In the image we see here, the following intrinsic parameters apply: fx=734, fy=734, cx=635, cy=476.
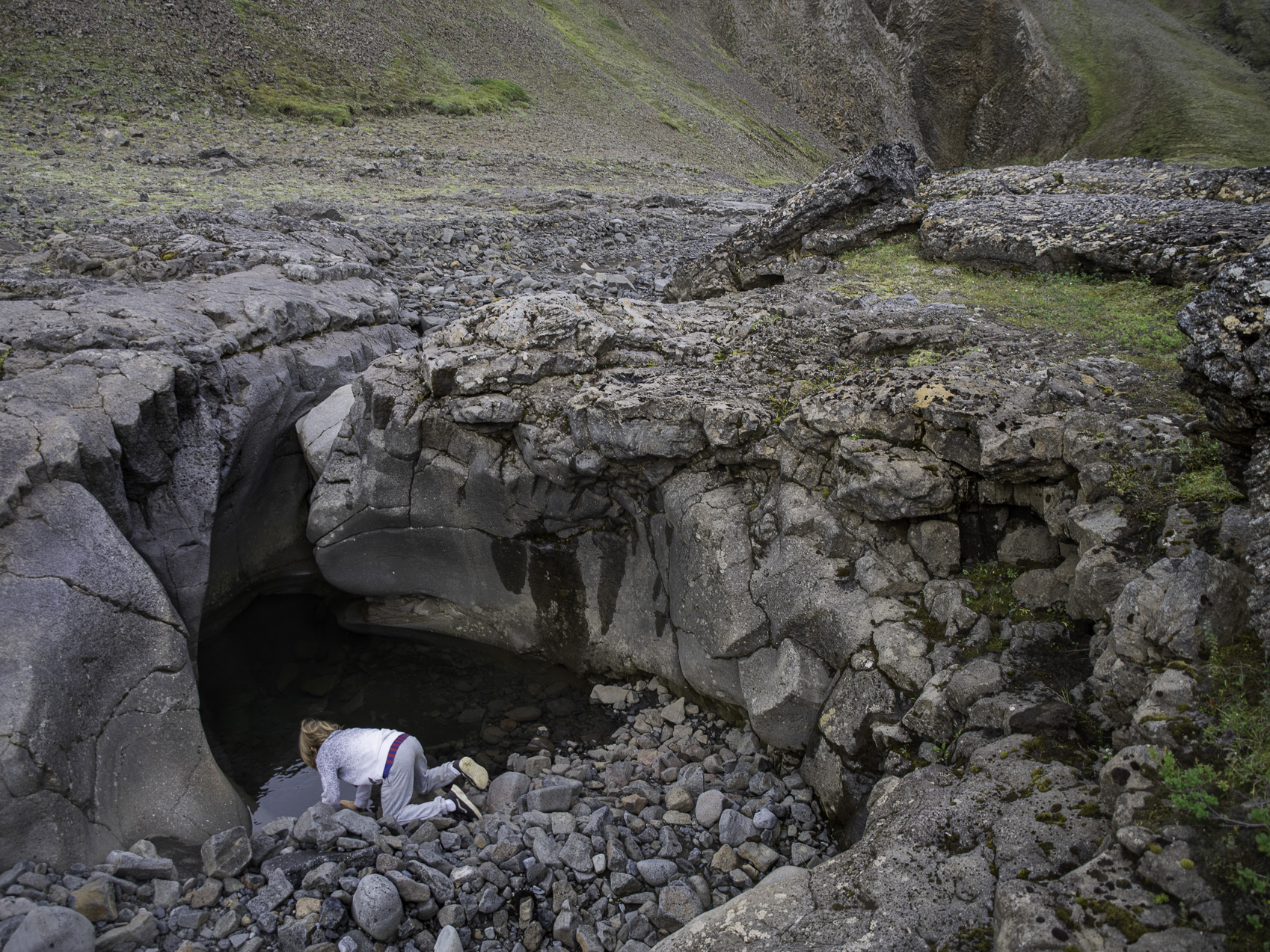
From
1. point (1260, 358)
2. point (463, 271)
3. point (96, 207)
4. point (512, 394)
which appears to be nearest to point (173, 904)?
point (512, 394)

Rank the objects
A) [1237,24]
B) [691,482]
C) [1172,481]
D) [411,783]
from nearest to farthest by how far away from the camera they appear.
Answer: [1172,481] < [411,783] < [691,482] < [1237,24]

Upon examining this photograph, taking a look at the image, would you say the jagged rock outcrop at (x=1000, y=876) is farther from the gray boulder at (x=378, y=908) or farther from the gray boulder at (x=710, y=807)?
the gray boulder at (x=378, y=908)

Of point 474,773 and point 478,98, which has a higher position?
point 478,98

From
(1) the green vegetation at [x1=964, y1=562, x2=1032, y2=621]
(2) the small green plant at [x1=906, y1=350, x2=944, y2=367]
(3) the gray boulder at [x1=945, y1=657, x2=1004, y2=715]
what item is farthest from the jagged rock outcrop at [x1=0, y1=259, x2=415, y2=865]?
(2) the small green plant at [x1=906, y1=350, x2=944, y2=367]

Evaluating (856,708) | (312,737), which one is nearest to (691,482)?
(856,708)

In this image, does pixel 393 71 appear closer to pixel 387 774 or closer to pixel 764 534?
pixel 764 534

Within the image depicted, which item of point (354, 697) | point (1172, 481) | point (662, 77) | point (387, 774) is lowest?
point (354, 697)

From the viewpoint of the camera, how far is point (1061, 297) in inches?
Result: 360

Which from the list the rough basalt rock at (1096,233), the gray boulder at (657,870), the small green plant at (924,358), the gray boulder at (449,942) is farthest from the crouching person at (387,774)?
the rough basalt rock at (1096,233)

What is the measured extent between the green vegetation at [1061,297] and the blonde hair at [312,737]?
8.71m

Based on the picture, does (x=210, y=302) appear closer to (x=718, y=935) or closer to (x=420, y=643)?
(x=420, y=643)

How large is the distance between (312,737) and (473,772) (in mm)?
1712

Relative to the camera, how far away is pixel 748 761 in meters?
7.17

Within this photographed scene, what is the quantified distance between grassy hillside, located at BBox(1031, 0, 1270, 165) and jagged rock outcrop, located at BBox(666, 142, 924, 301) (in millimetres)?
34569
